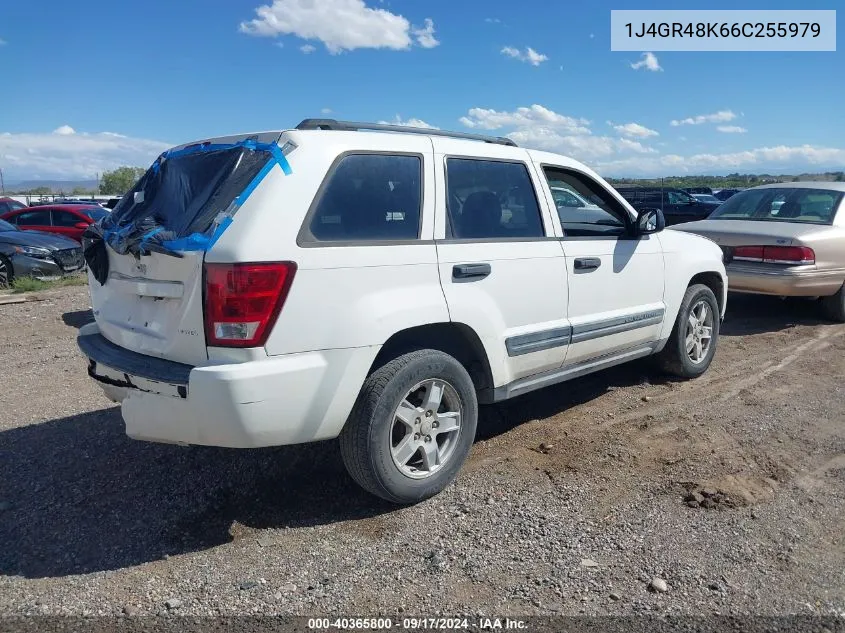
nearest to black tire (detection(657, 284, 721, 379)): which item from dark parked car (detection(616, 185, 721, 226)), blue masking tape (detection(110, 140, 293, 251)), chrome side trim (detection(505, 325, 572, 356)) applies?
chrome side trim (detection(505, 325, 572, 356))

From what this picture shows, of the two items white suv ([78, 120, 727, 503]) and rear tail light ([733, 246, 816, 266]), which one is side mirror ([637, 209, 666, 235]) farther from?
rear tail light ([733, 246, 816, 266])

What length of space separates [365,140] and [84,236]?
176 centimetres

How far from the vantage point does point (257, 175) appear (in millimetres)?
3246

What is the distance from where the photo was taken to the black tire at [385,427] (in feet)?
11.2

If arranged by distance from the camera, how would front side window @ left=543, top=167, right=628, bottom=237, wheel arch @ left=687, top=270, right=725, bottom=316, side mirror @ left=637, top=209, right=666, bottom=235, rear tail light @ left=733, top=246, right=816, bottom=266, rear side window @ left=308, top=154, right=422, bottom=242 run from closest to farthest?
rear side window @ left=308, top=154, right=422, bottom=242, front side window @ left=543, top=167, right=628, bottom=237, side mirror @ left=637, top=209, right=666, bottom=235, wheel arch @ left=687, top=270, right=725, bottom=316, rear tail light @ left=733, top=246, right=816, bottom=266

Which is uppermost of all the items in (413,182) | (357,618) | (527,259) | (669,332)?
(413,182)

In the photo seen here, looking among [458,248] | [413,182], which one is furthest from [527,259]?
[413,182]

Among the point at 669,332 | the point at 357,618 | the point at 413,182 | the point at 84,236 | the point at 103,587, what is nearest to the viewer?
the point at 357,618

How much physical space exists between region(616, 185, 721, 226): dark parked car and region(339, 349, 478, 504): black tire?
58.0ft

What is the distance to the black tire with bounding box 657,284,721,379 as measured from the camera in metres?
5.60

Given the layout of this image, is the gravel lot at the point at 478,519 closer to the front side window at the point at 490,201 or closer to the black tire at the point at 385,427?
the black tire at the point at 385,427

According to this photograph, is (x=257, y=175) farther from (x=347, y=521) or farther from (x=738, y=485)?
(x=738, y=485)

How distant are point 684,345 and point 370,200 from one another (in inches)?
131

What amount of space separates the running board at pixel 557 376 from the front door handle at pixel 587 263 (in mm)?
652
